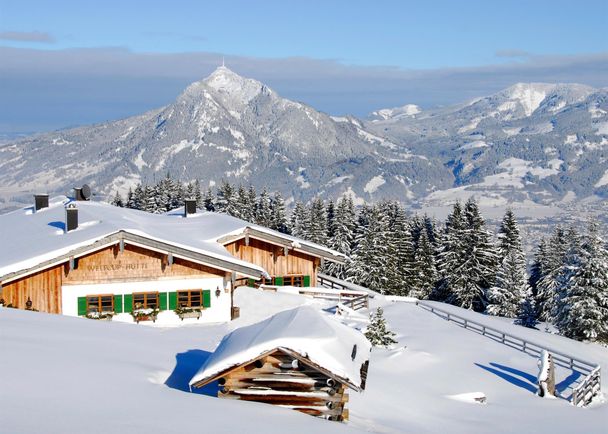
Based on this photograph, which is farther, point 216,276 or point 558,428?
point 216,276

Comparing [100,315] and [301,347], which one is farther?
[100,315]

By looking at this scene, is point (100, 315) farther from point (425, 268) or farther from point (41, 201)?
point (425, 268)

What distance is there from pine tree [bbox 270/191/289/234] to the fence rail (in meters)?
37.5

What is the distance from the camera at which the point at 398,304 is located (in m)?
37.4

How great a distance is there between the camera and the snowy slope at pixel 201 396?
11703 millimetres

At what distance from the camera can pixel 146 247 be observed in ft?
91.1

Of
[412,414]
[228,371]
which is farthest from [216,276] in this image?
[228,371]

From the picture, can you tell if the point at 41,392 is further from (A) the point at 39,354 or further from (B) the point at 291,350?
(B) the point at 291,350

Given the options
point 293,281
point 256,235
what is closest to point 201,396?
point 256,235

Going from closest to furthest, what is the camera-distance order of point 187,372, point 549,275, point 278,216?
point 187,372
point 549,275
point 278,216

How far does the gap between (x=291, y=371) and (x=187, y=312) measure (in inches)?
574

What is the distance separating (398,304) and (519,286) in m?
19.7

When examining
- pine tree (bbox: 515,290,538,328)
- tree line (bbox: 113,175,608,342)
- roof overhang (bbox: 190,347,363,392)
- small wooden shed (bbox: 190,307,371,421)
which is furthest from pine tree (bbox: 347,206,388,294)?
roof overhang (bbox: 190,347,363,392)

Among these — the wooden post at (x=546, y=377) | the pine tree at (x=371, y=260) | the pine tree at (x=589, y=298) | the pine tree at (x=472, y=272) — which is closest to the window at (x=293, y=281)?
the wooden post at (x=546, y=377)
